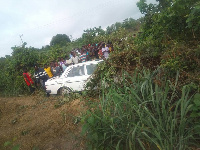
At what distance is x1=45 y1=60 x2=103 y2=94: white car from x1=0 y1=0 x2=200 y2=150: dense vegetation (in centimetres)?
123

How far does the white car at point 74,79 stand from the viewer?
609 centimetres

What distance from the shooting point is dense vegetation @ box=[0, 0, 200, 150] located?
6.93 feet

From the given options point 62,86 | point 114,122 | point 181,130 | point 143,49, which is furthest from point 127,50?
point 62,86

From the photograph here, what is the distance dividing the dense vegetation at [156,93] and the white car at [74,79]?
1.23m

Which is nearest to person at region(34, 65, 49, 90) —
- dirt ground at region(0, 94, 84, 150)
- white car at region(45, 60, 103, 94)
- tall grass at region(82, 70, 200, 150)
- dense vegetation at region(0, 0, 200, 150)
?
white car at region(45, 60, 103, 94)

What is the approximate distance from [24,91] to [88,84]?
20.0ft

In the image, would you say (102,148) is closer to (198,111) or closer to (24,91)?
(198,111)

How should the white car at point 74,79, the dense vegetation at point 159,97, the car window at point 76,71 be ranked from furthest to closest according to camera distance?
1. the car window at point 76,71
2. the white car at point 74,79
3. the dense vegetation at point 159,97

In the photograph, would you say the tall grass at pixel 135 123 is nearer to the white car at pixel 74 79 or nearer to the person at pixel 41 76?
the white car at pixel 74 79

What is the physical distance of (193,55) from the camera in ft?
9.30

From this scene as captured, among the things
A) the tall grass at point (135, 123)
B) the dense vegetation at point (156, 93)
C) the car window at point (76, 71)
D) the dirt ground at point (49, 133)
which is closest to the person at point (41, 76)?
the car window at point (76, 71)

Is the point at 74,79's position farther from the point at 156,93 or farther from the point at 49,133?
the point at 156,93

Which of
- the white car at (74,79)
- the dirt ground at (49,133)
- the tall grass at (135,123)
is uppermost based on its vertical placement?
the white car at (74,79)

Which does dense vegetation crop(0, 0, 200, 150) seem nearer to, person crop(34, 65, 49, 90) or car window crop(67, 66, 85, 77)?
car window crop(67, 66, 85, 77)
